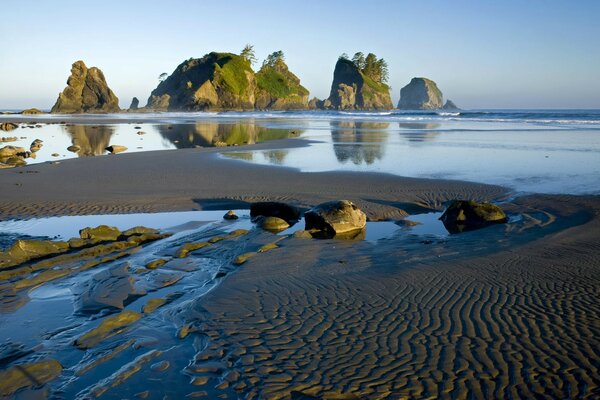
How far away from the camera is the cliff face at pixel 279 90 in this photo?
505 feet

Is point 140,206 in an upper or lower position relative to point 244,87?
lower

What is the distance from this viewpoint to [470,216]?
37.7 feet

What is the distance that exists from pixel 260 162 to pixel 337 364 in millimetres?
17327

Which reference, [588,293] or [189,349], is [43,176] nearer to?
[189,349]

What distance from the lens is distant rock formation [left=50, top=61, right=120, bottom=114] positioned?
126688mm

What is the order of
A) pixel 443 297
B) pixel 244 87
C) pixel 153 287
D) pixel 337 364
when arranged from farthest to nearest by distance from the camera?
pixel 244 87 → pixel 153 287 → pixel 443 297 → pixel 337 364

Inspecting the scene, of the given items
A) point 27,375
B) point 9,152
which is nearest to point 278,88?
point 9,152

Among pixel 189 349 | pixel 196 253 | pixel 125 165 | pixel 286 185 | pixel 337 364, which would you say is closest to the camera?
pixel 337 364

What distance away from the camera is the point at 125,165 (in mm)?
20703

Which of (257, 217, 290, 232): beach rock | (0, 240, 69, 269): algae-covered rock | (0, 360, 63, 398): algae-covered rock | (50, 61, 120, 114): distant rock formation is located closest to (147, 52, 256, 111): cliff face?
(50, 61, 120, 114): distant rock formation

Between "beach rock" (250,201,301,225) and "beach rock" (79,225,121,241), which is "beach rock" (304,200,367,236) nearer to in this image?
"beach rock" (250,201,301,225)

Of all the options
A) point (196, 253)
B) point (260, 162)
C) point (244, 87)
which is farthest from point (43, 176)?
point (244, 87)

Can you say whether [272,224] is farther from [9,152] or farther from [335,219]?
[9,152]

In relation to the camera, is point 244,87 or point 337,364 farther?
point 244,87
